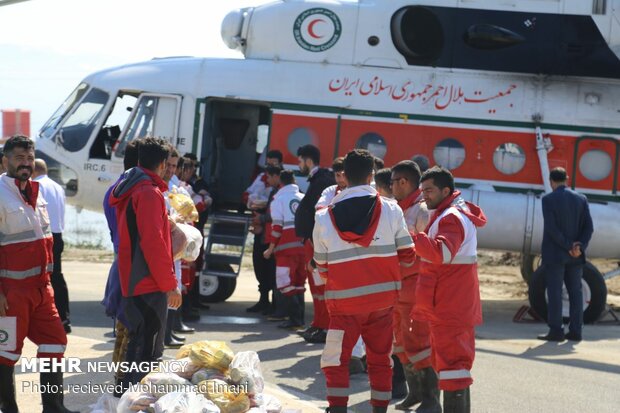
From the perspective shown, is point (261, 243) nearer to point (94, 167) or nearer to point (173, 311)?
point (94, 167)

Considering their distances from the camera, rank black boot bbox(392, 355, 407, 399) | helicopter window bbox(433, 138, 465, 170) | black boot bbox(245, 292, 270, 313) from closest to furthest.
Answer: black boot bbox(392, 355, 407, 399) → black boot bbox(245, 292, 270, 313) → helicopter window bbox(433, 138, 465, 170)

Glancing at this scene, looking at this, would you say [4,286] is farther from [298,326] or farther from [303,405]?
[298,326]

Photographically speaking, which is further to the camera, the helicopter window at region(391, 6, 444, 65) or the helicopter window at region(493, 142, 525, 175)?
the helicopter window at region(391, 6, 444, 65)

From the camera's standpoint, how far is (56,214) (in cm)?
1026

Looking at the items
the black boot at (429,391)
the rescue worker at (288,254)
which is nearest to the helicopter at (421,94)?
the rescue worker at (288,254)

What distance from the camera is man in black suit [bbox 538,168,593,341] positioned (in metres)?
11.3

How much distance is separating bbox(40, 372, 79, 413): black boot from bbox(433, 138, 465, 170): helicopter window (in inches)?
300

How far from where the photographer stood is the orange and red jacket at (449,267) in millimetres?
6594

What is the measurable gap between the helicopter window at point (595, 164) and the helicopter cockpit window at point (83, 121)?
661 centimetres

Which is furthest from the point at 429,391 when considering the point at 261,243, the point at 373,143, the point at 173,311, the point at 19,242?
the point at 373,143

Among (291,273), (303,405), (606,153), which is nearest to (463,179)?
(606,153)

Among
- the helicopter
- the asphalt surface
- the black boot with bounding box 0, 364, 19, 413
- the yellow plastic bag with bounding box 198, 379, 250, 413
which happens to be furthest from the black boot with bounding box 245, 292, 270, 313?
the yellow plastic bag with bounding box 198, 379, 250, 413

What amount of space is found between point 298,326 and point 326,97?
11.5ft

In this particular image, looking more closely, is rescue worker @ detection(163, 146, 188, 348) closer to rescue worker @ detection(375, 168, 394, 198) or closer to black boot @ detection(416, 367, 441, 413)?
rescue worker @ detection(375, 168, 394, 198)
